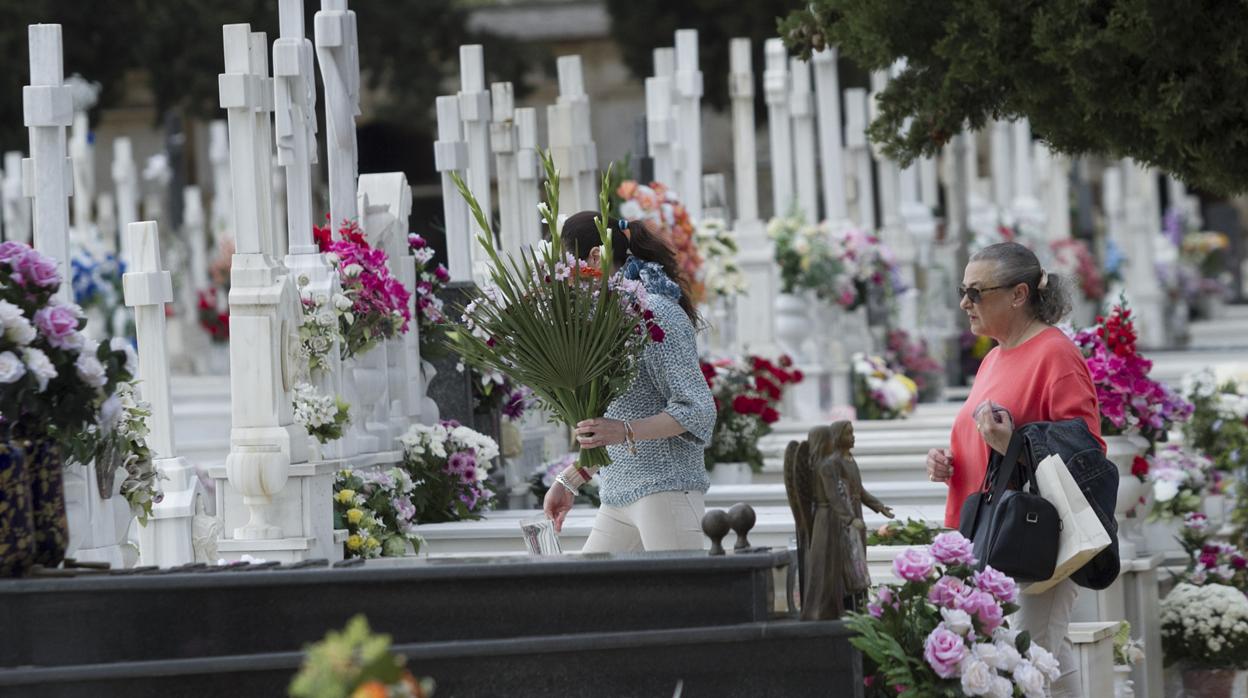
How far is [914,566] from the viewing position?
5.39m

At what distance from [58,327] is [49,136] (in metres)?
2.04

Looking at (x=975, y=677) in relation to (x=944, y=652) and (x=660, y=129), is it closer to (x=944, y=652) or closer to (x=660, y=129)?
(x=944, y=652)

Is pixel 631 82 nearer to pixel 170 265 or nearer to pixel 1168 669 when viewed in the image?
pixel 170 265

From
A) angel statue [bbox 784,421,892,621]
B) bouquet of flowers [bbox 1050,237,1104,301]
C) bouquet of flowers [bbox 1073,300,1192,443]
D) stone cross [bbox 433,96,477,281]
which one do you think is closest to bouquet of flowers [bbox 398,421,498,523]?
stone cross [bbox 433,96,477,281]

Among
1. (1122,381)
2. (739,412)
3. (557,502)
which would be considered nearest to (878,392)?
(739,412)

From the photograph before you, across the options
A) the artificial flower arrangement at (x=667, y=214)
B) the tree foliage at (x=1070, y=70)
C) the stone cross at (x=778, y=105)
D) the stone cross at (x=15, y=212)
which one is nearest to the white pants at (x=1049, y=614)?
the tree foliage at (x=1070, y=70)

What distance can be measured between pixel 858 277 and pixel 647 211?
3525mm

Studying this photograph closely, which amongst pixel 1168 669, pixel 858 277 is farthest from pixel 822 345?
pixel 1168 669

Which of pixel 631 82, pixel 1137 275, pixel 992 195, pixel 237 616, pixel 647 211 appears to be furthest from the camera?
pixel 631 82

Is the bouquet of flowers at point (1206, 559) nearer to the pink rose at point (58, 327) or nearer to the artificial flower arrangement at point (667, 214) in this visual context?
the artificial flower arrangement at point (667, 214)

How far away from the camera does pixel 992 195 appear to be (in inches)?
998

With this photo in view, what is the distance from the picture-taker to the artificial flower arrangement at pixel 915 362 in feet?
52.9

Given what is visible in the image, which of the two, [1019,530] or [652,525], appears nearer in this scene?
[1019,530]

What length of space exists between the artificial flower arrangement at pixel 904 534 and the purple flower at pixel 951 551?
1659mm
